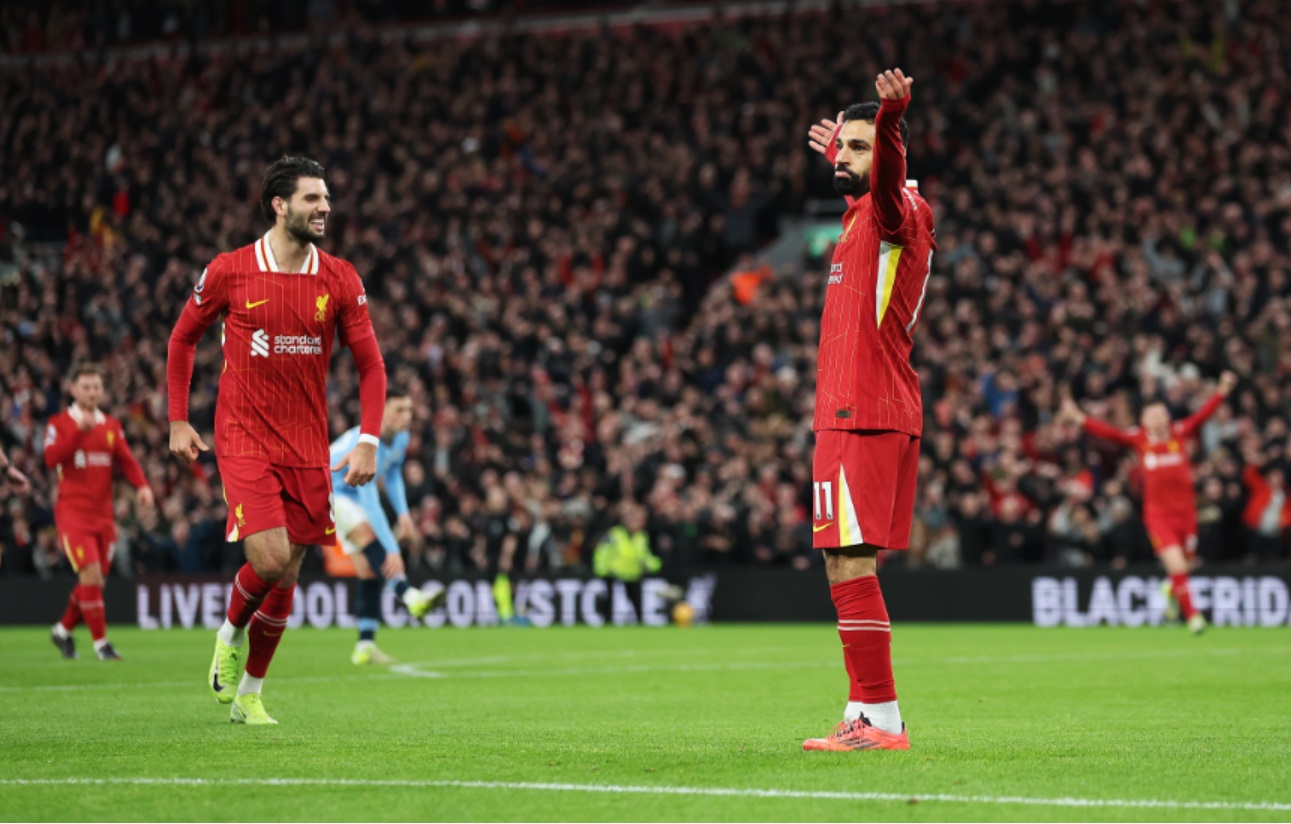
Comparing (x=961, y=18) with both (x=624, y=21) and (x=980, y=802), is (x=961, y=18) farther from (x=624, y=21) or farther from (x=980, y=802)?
(x=980, y=802)

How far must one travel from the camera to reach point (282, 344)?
9.19m

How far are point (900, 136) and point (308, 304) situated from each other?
3.36 meters

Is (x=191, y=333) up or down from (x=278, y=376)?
up

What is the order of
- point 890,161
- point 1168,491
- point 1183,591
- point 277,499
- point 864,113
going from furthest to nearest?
point 1168,491
point 1183,591
point 277,499
point 864,113
point 890,161

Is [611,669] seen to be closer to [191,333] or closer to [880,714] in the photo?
[191,333]

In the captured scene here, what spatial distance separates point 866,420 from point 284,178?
3.32 meters

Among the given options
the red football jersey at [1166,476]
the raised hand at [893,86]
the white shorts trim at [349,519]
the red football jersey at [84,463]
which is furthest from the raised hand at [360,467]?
the red football jersey at [1166,476]

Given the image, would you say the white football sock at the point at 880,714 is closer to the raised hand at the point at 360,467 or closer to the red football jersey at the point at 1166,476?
the raised hand at the point at 360,467

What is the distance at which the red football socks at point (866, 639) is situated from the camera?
7656mm

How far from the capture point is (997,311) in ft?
84.0

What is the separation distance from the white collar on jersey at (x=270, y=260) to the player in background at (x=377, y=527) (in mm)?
6290

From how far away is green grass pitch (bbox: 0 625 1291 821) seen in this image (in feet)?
20.0

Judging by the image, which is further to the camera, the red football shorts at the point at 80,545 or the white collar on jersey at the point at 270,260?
the red football shorts at the point at 80,545

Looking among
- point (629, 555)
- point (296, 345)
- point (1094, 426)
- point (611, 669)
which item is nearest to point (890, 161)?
point (296, 345)
